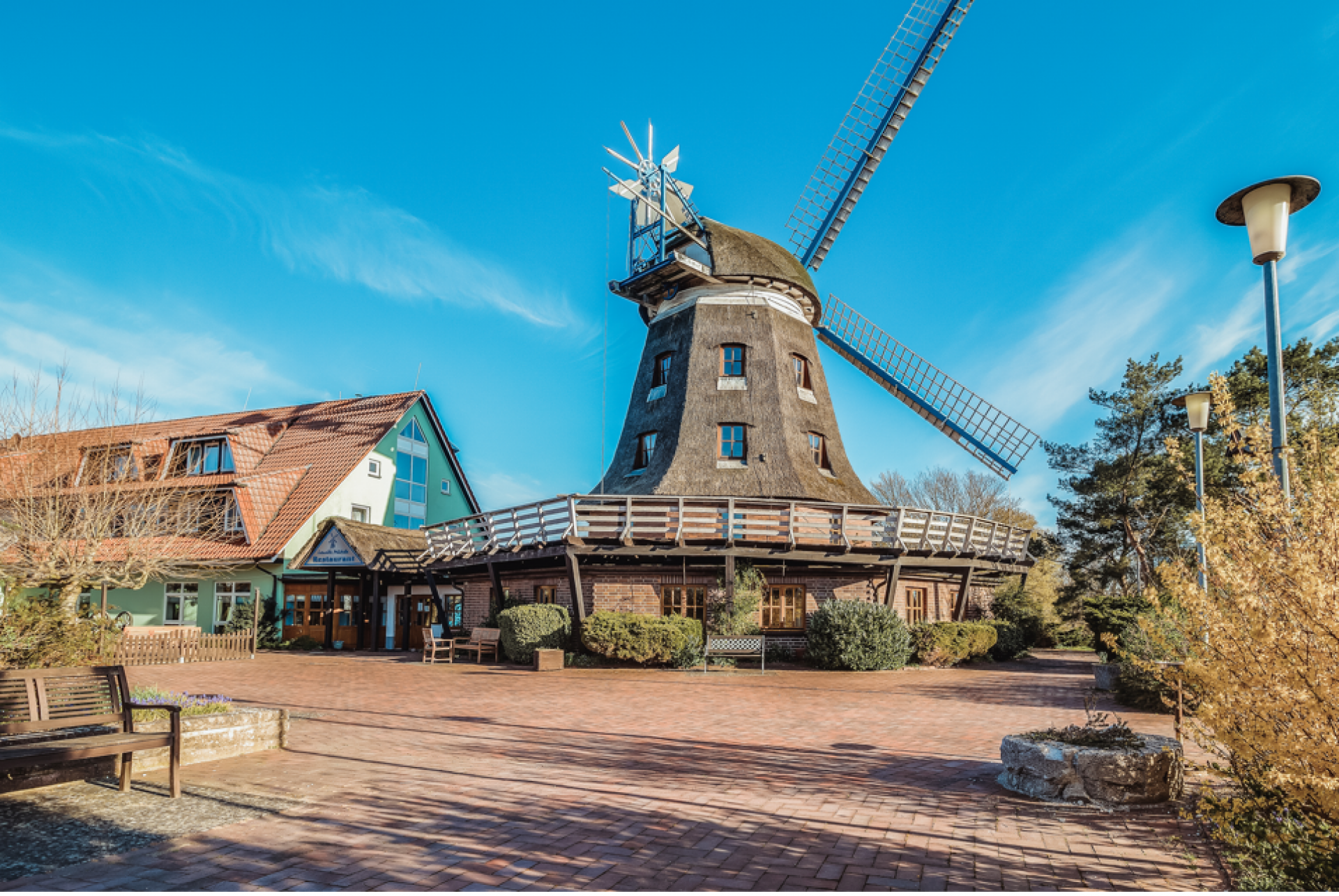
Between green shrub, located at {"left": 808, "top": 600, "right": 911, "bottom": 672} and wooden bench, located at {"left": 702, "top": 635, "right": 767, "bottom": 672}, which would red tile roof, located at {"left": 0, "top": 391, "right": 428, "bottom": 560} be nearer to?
wooden bench, located at {"left": 702, "top": 635, "right": 767, "bottom": 672}

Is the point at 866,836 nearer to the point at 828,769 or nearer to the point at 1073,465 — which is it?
the point at 828,769

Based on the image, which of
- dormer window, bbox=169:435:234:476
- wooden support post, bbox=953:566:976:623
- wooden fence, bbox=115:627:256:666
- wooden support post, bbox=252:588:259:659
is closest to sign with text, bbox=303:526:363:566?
wooden support post, bbox=252:588:259:659

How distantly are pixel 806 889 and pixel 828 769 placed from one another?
3155 mm

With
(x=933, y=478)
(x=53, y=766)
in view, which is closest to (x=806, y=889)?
(x=53, y=766)

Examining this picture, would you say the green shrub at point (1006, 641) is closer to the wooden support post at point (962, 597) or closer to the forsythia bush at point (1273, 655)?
the wooden support post at point (962, 597)

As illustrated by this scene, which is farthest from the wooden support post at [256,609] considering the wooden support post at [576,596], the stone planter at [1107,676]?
the stone planter at [1107,676]

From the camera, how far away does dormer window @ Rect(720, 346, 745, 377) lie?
22.5 metres

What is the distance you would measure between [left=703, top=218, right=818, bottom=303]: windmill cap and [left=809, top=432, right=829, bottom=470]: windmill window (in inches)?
180

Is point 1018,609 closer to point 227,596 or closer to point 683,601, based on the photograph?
point 683,601

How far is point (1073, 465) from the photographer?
1176 inches

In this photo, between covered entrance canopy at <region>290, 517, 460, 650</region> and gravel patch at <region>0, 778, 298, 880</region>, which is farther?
covered entrance canopy at <region>290, 517, 460, 650</region>

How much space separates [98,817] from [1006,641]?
70.9 feet

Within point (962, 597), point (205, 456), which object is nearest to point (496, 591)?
point (962, 597)

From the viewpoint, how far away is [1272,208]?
552 centimetres
